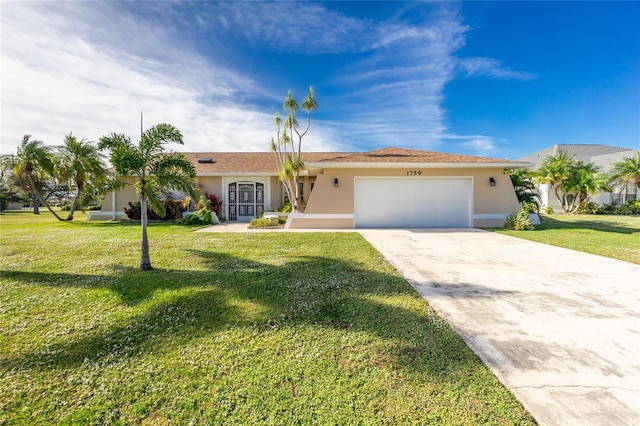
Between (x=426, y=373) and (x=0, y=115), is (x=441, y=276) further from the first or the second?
(x=0, y=115)

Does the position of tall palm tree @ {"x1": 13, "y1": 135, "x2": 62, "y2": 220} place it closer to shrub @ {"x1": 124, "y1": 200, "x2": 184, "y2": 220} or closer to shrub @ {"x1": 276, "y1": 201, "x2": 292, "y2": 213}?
shrub @ {"x1": 124, "y1": 200, "x2": 184, "y2": 220}

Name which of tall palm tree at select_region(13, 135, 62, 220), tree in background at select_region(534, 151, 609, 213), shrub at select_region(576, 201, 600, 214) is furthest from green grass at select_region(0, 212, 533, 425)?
shrub at select_region(576, 201, 600, 214)

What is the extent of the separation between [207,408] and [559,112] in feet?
91.1

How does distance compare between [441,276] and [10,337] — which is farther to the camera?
[441,276]

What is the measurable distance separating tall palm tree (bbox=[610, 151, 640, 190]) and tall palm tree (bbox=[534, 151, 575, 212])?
368cm

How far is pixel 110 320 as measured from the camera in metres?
3.59

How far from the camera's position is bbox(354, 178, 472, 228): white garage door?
1338cm

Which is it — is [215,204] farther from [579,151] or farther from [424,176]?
[579,151]

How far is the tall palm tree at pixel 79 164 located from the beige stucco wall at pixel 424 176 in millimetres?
13329

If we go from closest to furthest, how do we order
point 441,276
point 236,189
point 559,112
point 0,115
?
1. point 441,276
2. point 0,115
3. point 236,189
4. point 559,112

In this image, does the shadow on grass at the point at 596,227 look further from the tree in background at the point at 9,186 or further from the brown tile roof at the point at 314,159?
the tree in background at the point at 9,186

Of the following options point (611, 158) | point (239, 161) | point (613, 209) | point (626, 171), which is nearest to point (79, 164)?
point (239, 161)

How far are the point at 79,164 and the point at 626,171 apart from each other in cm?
3946

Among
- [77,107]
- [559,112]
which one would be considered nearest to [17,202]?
[77,107]
